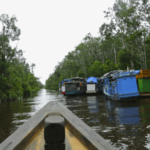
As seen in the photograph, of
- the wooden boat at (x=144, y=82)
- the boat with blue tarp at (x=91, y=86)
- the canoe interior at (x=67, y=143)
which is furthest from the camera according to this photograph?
the boat with blue tarp at (x=91, y=86)

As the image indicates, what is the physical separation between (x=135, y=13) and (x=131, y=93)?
1824 cm

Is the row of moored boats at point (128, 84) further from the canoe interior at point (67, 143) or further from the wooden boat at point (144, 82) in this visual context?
the canoe interior at point (67, 143)

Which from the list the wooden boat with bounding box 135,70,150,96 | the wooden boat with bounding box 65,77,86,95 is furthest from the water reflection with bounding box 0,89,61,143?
the wooden boat with bounding box 65,77,86,95

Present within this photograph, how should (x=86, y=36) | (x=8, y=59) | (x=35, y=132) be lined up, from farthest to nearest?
(x=86, y=36), (x=8, y=59), (x=35, y=132)

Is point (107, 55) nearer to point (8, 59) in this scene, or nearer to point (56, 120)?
point (8, 59)

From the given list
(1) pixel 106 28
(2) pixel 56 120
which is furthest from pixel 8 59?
A: (2) pixel 56 120

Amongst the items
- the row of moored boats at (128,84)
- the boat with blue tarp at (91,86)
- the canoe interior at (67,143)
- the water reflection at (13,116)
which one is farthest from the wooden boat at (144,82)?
the canoe interior at (67,143)

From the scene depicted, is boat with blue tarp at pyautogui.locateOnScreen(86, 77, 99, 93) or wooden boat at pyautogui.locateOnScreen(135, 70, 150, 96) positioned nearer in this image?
wooden boat at pyautogui.locateOnScreen(135, 70, 150, 96)

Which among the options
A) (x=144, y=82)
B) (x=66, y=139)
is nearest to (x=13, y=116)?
(x=66, y=139)

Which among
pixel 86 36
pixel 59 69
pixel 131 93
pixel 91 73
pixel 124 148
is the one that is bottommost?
pixel 124 148

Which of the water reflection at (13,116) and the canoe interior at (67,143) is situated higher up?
the canoe interior at (67,143)

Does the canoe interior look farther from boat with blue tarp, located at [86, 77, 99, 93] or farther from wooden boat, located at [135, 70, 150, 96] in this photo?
boat with blue tarp, located at [86, 77, 99, 93]

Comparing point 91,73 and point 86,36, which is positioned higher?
point 86,36

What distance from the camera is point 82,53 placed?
58.8 meters
